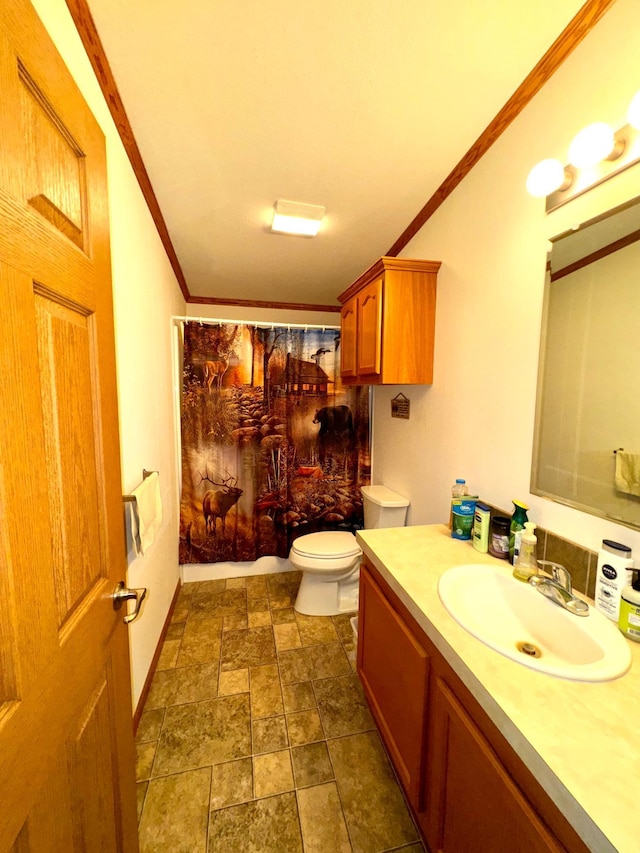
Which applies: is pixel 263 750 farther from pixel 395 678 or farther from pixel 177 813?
pixel 395 678

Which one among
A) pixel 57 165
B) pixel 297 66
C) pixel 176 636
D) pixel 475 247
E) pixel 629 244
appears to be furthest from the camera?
pixel 176 636

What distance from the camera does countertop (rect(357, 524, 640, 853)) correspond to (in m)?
0.49

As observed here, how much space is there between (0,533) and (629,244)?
1513mm

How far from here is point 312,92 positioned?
3.79 ft

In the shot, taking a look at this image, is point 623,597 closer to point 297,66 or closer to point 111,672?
point 111,672

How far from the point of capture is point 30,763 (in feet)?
1.63

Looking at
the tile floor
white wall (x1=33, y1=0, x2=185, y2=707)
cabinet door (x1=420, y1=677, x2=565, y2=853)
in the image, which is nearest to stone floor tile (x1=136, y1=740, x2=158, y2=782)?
the tile floor

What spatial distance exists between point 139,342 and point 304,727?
1822 millimetres

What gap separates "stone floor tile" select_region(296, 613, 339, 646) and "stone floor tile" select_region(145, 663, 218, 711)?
1.69 ft

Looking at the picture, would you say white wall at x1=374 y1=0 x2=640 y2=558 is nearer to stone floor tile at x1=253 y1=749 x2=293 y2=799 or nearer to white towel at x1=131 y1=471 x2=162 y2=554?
stone floor tile at x1=253 y1=749 x2=293 y2=799

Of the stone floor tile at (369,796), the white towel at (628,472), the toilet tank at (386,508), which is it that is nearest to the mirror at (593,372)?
the white towel at (628,472)

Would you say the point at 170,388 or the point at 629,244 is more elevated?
the point at 629,244

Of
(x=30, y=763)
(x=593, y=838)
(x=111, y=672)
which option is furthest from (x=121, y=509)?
(x=593, y=838)

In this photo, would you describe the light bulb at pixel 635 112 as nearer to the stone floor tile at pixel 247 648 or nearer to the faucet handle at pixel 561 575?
the faucet handle at pixel 561 575
